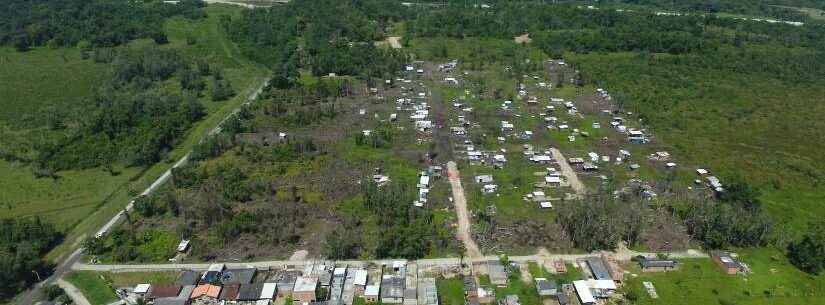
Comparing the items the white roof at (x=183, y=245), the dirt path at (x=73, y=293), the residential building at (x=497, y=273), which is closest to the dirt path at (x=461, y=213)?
the residential building at (x=497, y=273)

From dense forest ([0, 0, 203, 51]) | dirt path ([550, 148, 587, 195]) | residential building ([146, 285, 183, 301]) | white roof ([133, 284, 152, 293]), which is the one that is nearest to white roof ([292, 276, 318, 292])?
residential building ([146, 285, 183, 301])

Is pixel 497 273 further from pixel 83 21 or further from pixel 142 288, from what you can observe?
pixel 83 21

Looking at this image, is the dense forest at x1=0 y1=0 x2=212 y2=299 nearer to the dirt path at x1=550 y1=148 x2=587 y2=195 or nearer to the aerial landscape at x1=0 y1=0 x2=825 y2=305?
the aerial landscape at x1=0 y1=0 x2=825 y2=305

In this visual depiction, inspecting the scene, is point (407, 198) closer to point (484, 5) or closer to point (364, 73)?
point (364, 73)

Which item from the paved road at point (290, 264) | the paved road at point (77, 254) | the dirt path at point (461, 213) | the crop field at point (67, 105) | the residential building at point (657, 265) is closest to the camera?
the paved road at point (77, 254)

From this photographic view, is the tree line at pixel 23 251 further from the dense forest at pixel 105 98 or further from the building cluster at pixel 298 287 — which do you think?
the building cluster at pixel 298 287

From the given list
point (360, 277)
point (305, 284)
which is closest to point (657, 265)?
point (360, 277)
